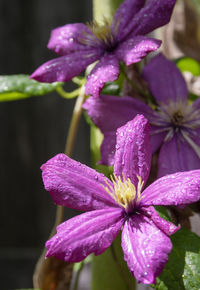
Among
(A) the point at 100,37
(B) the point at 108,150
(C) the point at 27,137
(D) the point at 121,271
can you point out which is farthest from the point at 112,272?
(C) the point at 27,137

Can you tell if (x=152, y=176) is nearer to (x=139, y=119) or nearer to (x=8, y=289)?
(x=139, y=119)

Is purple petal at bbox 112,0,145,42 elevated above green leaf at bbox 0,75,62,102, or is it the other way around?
purple petal at bbox 112,0,145,42

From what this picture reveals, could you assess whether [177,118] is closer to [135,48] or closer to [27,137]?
[135,48]

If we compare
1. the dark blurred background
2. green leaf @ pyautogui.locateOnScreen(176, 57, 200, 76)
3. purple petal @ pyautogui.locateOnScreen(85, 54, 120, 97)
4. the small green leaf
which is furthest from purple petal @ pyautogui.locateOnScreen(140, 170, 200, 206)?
the dark blurred background

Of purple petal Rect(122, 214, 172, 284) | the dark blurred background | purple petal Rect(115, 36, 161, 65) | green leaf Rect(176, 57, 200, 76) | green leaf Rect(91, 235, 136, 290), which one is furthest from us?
the dark blurred background

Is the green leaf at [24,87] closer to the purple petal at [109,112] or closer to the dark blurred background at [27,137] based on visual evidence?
the purple petal at [109,112]

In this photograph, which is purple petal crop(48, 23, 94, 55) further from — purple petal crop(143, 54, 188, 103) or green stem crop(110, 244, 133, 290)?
green stem crop(110, 244, 133, 290)

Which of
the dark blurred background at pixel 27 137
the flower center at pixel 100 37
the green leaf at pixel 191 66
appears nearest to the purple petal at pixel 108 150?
the flower center at pixel 100 37

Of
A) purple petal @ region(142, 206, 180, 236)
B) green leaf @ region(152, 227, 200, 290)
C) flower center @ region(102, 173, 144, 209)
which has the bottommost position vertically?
green leaf @ region(152, 227, 200, 290)
